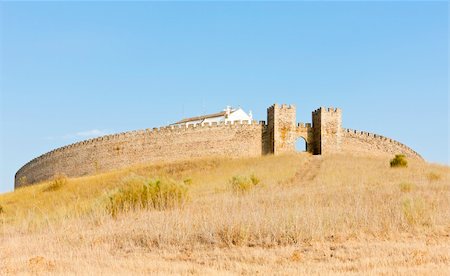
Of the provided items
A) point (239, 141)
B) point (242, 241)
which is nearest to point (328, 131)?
point (239, 141)

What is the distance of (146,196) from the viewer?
42.7 ft

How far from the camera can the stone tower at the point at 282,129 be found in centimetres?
3656

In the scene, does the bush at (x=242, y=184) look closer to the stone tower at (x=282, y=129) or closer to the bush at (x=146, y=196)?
the bush at (x=146, y=196)

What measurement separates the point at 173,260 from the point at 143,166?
30859mm

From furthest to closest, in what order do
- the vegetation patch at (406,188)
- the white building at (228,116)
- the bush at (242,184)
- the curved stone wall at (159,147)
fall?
the white building at (228,116) < the curved stone wall at (159,147) < the bush at (242,184) < the vegetation patch at (406,188)

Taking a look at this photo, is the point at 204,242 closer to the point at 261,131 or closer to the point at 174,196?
the point at 174,196

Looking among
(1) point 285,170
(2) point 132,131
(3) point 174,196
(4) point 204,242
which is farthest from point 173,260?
(2) point 132,131

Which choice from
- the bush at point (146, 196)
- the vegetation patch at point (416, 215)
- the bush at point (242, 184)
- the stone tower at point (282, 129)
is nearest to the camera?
the vegetation patch at point (416, 215)

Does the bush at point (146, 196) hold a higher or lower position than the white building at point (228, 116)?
lower

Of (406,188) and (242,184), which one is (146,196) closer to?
(242,184)

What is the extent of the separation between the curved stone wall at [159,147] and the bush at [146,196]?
958 inches

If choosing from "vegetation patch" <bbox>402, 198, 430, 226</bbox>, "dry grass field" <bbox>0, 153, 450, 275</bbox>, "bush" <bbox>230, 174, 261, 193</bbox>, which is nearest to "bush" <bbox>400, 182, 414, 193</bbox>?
"dry grass field" <bbox>0, 153, 450, 275</bbox>

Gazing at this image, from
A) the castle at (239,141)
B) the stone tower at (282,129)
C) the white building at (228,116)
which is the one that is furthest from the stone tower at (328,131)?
the white building at (228,116)

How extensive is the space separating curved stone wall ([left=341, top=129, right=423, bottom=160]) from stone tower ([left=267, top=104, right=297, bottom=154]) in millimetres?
3591
